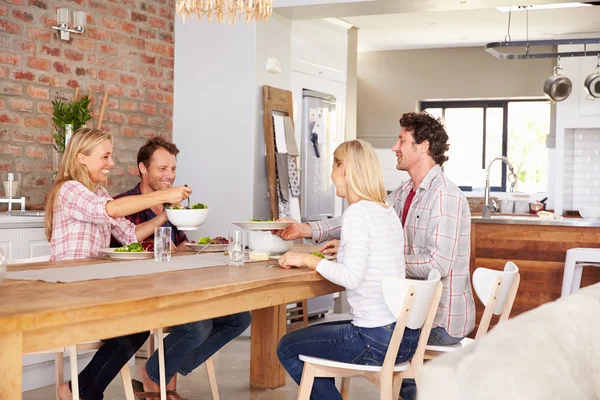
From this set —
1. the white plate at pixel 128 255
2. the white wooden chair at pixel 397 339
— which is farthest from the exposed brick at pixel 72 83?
the white wooden chair at pixel 397 339

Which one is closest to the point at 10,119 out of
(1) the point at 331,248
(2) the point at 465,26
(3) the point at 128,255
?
(3) the point at 128,255

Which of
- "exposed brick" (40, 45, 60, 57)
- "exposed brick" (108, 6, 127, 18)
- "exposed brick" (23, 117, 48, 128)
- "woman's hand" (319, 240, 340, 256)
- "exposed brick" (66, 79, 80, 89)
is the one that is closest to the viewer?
"woman's hand" (319, 240, 340, 256)

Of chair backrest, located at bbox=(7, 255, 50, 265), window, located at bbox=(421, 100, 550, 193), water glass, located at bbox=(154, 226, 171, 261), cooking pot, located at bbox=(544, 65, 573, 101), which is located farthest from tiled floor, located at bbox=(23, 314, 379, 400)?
window, located at bbox=(421, 100, 550, 193)

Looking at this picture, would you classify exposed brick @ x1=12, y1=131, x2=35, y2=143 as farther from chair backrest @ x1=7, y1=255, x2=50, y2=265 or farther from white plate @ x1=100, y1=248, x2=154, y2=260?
white plate @ x1=100, y1=248, x2=154, y2=260

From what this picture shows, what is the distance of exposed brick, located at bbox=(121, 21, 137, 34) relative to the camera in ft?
18.4

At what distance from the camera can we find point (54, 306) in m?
1.97

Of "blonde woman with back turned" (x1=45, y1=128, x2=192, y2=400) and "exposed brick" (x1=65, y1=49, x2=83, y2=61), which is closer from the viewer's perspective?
"blonde woman with back turned" (x1=45, y1=128, x2=192, y2=400)

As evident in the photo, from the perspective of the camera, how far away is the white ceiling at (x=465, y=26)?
767cm

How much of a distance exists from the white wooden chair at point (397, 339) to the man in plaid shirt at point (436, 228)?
342mm

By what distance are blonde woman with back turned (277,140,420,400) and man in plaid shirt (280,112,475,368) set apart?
0.35 metres

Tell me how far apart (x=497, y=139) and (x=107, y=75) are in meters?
5.96

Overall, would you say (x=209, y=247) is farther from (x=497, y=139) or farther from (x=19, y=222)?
(x=497, y=139)

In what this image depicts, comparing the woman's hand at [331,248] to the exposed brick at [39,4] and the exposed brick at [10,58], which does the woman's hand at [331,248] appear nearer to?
the exposed brick at [10,58]

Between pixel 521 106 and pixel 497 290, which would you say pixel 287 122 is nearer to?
pixel 497 290
